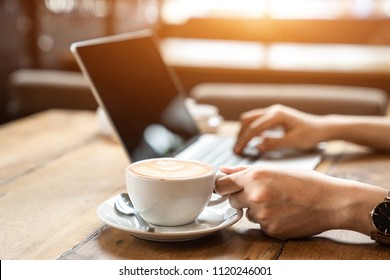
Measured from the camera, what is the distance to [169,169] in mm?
795

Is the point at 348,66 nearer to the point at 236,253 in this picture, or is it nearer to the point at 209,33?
the point at 209,33

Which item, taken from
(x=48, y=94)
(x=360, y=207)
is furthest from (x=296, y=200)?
(x=48, y=94)

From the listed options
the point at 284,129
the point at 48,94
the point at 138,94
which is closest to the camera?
the point at 138,94

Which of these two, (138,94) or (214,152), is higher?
(138,94)

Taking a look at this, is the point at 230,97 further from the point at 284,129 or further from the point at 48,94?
the point at 284,129

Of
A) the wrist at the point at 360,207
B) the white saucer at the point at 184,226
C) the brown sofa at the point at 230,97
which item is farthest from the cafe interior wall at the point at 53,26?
the wrist at the point at 360,207

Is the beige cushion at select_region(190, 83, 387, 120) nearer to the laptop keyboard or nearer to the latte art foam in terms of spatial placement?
the laptop keyboard

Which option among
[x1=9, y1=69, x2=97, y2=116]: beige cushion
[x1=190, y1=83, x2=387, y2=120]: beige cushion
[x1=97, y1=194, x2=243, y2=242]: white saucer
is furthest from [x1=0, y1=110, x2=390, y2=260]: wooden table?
[x1=9, y1=69, x2=97, y2=116]: beige cushion

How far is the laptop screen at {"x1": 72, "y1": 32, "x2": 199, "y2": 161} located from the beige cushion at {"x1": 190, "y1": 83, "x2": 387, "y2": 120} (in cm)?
69

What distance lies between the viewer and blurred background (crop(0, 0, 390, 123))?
343cm

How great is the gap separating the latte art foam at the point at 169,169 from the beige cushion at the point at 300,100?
1304mm

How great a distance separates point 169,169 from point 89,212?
20 centimetres

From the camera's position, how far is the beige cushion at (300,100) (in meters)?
2.06

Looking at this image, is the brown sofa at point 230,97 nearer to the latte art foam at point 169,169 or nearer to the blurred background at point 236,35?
the blurred background at point 236,35
